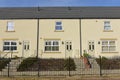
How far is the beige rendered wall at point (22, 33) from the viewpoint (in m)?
39.4

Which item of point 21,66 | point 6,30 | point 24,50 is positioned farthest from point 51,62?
point 6,30

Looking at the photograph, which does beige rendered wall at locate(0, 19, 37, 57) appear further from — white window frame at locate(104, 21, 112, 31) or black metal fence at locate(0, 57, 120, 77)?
white window frame at locate(104, 21, 112, 31)

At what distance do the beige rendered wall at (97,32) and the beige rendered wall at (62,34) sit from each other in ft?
3.03

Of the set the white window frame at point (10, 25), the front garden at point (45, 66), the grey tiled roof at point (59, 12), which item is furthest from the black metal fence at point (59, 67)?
the grey tiled roof at point (59, 12)

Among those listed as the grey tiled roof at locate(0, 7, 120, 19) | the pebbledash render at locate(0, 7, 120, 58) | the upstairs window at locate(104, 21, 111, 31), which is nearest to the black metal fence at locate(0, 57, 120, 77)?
the pebbledash render at locate(0, 7, 120, 58)

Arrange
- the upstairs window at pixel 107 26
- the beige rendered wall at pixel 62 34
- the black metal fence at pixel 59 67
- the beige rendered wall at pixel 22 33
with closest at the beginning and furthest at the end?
1. the black metal fence at pixel 59 67
2. the beige rendered wall at pixel 62 34
3. the beige rendered wall at pixel 22 33
4. the upstairs window at pixel 107 26

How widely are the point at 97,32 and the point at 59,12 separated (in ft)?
20.9

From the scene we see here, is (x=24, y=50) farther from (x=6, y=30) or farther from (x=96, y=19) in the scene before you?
(x=96, y=19)

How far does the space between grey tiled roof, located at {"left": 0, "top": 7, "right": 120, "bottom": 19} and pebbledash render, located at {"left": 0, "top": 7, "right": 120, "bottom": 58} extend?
0.13 m

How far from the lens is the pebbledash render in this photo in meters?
39.3

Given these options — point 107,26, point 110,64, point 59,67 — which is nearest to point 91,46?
point 107,26

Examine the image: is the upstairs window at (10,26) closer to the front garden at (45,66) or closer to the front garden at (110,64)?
the front garden at (45,66)

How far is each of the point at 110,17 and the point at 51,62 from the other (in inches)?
457

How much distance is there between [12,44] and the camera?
130ft
